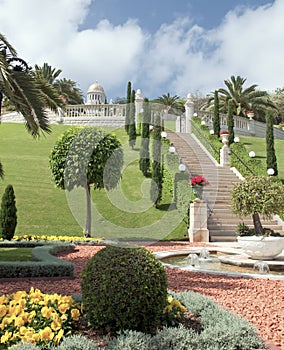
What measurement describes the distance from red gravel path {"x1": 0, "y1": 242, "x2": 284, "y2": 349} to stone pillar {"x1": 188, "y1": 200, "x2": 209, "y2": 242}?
6.77 meters

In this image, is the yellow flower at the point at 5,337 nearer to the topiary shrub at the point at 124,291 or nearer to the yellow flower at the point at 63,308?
the yellow flower at the point at 63,308

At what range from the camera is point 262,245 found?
8.76m

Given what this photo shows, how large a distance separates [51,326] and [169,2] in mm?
4615

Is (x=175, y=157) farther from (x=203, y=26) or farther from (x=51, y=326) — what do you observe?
(x=51, y=326)

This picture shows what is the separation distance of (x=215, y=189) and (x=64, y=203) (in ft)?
24.8

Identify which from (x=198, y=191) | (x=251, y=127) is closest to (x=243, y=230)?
(x=198, y=191)

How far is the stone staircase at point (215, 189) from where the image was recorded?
1564cm

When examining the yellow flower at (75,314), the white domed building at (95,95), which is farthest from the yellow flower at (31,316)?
the white domed building at (95,95)

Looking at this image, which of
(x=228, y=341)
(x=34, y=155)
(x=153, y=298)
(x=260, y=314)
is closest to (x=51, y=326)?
(x=153, y=298)

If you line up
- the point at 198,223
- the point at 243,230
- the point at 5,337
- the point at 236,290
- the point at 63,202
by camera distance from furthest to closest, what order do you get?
the point at 63,202 < the point at 198,223 < the point at 243,230 < the point at 236,290 < the point at 5,337

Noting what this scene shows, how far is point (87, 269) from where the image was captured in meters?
3.83

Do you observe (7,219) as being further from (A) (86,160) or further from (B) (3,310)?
A: (B) (3,310)

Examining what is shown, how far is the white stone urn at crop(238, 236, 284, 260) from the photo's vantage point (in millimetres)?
8742

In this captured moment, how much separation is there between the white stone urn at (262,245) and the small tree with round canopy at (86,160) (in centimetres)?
479
